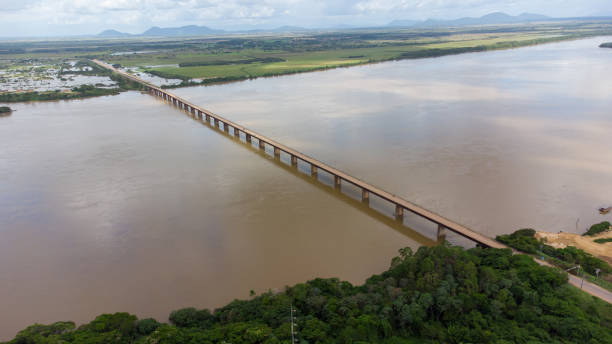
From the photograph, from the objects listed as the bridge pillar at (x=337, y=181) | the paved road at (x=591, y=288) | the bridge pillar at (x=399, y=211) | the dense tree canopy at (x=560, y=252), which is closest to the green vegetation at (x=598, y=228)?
the dense tree canopy at (x=560, y=252)

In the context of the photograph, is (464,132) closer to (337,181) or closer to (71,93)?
(337,181)

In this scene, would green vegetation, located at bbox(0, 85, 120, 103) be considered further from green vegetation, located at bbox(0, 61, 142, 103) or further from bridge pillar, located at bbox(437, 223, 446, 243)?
bridge pillar, located at bbox(437, 223, 446, 243)

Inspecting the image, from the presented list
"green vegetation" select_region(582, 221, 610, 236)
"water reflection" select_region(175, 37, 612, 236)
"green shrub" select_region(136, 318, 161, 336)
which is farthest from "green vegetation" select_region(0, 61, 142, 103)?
"green vegetation" select_region(582, 221, 610, 236)

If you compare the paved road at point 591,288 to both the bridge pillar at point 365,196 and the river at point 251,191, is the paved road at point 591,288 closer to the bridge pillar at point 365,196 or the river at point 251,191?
the river at point 251,191

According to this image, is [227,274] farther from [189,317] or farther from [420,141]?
[420,141]

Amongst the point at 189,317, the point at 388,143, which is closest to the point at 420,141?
the point at 388,143

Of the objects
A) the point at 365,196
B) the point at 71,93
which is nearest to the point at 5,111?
the point at 71,93
